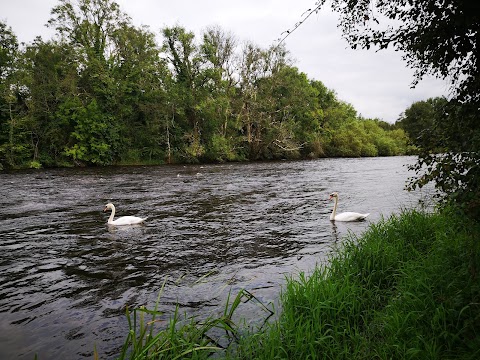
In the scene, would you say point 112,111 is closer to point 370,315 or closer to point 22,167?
point 22,167

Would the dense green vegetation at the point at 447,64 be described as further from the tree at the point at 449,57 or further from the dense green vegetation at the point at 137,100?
the dense green vegetation at the point at 137,100

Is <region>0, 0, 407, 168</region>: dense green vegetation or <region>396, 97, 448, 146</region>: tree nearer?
<region>396, 97, 448, 146</region>: tree

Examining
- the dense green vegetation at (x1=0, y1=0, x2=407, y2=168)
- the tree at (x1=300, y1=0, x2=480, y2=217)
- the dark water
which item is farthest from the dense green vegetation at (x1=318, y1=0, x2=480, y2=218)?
the dense green vegetation at (x1=0, y1=0, x2=407, y2=168)

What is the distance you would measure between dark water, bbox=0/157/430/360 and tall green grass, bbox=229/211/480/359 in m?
1.15

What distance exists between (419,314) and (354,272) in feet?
5.05

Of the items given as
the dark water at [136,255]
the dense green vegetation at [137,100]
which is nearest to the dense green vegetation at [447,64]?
the dark water at [136,255]

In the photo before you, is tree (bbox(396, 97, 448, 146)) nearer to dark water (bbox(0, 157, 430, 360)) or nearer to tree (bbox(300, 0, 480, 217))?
tree (bbox(300, 0, 480, 217))

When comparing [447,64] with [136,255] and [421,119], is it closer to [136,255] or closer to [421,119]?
[421,119]

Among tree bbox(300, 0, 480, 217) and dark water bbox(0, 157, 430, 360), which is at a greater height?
tree bbox(300, 0, 480, 217)

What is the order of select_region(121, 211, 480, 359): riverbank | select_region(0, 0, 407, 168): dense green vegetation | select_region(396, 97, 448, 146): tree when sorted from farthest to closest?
select_region(0, 0, 407, 168): dense green vegetation → select_region(396, 97, 448, 146): tree → select_region(121, 211, 480, 359): riverbank

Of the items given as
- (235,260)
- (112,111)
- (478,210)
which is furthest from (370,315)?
(112,111)

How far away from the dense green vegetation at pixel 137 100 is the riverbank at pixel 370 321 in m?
31.7

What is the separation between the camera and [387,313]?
3.95 meters

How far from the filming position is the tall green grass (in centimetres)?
331
